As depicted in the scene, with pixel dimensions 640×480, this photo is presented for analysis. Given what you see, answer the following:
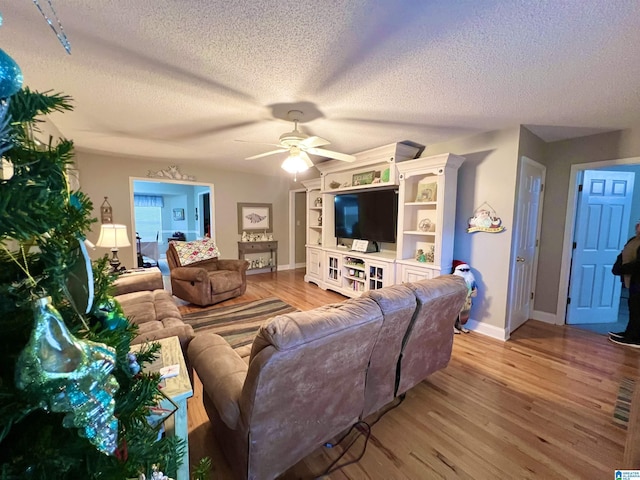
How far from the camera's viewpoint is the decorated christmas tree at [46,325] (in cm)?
41

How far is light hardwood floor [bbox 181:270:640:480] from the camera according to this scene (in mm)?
1544

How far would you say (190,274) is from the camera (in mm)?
3945

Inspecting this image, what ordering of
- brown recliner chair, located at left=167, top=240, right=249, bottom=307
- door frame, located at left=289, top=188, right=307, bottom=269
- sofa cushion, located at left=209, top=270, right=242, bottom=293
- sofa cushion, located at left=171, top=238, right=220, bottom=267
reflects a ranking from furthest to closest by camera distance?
1. door frame, located at left=289, top=188, right=307, bottom=269
2. sofa cushion, located at left=171, top=238, right=220, bottom=267
3. sofa cushion, located at left=209, top=270, right=242, bottom=293
4. brown recliner chair, located at left=167, top=240, right=249, bottom=307

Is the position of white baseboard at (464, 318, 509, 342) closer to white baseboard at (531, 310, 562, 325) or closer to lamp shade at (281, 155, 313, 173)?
white baseboard at (531, 310, 562, 325)

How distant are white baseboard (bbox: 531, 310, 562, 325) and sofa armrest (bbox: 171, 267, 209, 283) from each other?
4.59m

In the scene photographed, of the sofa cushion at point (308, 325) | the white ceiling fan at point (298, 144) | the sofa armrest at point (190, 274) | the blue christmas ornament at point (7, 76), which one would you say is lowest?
the sofa armrest at point (190, 274)

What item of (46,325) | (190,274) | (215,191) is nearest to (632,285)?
(46,325)

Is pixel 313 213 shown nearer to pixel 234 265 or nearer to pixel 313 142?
pixel 234 265

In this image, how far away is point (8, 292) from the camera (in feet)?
1.53

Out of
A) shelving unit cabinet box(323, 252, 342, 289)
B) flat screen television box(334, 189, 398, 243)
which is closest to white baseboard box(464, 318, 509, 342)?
flat screen television box(334, 189, 398, 243)

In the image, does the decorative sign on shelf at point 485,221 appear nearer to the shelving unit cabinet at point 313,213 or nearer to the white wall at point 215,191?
the shelving unit cabinet at point 313,213

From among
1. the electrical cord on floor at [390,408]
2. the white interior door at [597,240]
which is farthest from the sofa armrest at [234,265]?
the white interior door at [597,240]

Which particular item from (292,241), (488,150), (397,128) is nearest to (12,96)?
(397,128)

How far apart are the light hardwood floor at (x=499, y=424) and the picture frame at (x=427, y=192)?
1.84 metres
